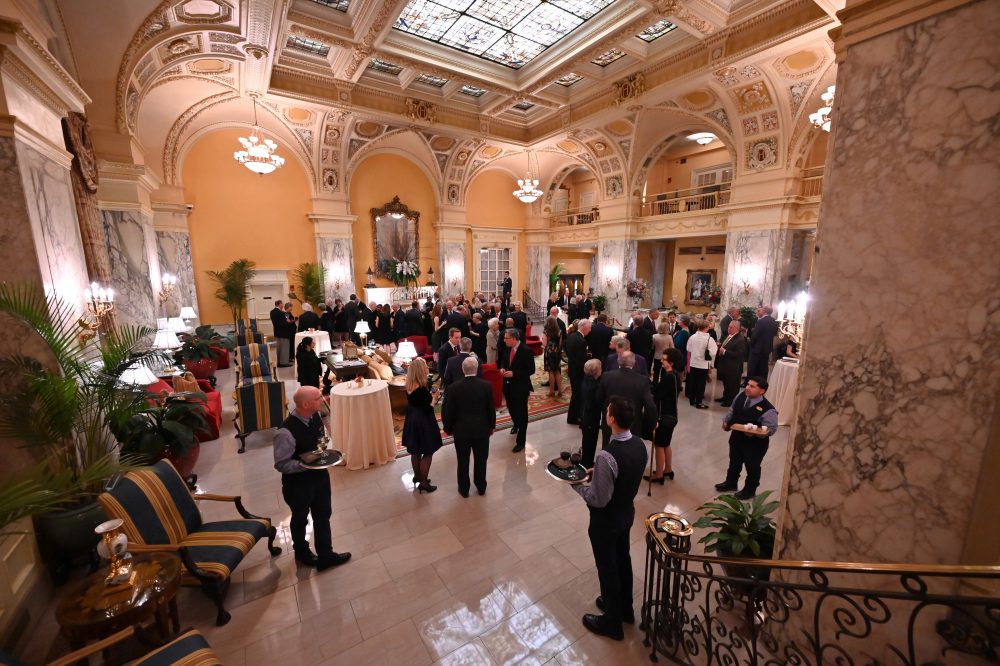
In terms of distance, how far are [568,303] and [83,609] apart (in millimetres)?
13004

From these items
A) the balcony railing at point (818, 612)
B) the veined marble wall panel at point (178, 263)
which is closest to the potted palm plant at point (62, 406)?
the balcony railing at point (818, 612)

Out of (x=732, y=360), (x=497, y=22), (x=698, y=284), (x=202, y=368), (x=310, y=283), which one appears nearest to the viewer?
(x=732, y=360)

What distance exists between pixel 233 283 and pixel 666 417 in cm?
1235

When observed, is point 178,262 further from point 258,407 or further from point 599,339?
point 599,339

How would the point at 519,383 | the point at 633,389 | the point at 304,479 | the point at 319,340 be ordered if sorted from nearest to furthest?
the point at 304,479, the point at 633,389, the point at 519,383, the point at 319,340

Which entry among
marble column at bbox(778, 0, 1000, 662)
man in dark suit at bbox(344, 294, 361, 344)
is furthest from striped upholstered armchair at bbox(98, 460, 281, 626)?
man in dark suit at bbox(344, 294, 361, 344)

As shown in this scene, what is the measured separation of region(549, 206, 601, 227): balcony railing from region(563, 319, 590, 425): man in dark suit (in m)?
12.0

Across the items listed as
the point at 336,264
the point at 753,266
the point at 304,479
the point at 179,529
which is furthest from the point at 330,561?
the point at 753,266

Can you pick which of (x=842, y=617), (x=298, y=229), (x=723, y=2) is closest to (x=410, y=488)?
(x=842, y=617)

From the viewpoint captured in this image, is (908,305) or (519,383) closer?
(908,305)

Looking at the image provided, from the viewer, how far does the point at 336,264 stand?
520 inches

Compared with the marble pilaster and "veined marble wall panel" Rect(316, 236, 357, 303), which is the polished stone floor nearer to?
the marble pilaster

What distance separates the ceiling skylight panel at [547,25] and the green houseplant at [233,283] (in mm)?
9748

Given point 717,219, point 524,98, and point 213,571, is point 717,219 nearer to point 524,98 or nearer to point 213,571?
point 524,98
